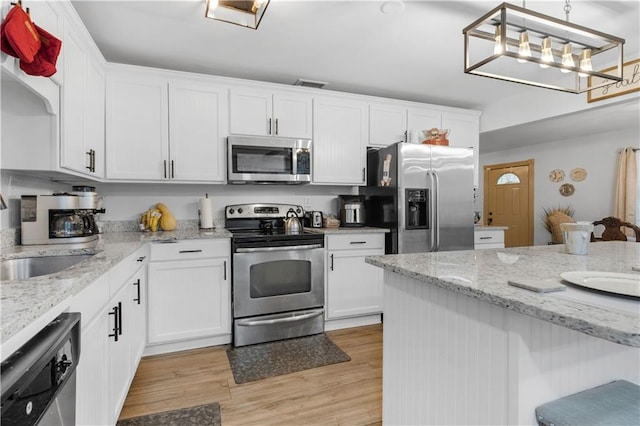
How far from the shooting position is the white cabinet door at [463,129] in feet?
12.7

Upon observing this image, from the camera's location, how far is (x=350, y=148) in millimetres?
3445

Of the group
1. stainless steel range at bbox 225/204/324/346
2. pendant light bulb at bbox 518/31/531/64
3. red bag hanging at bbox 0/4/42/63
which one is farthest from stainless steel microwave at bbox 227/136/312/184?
pendant light bulb at bbox 518/31/531/64

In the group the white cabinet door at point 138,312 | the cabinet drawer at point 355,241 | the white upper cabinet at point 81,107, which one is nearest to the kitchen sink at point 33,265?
the white cabinet door at point 138,312

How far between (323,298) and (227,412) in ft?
4.26

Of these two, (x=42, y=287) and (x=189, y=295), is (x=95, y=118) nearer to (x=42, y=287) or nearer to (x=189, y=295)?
(x=189, y=295)

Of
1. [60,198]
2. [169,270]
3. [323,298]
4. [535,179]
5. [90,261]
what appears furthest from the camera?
[535,179]

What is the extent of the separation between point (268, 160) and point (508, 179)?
5368mm

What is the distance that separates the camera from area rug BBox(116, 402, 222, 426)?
1743 mm

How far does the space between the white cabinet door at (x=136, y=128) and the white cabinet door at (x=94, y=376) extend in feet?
5.15

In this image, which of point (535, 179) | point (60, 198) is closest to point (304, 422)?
point (60, 198)

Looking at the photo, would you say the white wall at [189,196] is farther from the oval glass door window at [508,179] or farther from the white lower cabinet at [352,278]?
the oval glass door window at [508,179]

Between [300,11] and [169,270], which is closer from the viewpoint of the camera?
[300,11]

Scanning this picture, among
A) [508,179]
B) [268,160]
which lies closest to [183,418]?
[268,160]

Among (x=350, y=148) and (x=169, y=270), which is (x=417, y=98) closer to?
(x=350, y=148)
